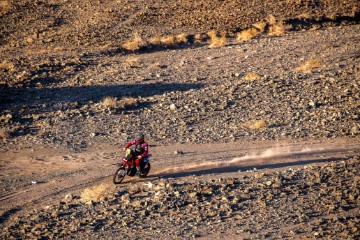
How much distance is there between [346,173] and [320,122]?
6174 mm

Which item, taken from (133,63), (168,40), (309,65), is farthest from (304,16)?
(133,63)

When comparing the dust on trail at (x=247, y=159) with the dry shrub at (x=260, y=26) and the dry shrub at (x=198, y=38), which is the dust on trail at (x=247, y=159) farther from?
the dry shrub at (x=260, y=26)

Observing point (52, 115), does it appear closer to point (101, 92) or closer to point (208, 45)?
point (101, 92)

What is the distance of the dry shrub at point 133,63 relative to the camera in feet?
96.9

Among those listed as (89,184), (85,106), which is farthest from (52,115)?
(89,184)

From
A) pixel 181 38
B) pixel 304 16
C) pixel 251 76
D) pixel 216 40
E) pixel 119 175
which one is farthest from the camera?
pixel 304 16

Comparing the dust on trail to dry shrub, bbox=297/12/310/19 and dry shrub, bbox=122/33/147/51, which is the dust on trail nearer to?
dry shrub, bbox=122/33/147/51

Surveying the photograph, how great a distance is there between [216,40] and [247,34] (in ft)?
10.3

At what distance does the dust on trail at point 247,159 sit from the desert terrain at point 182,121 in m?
Answer: 0.08

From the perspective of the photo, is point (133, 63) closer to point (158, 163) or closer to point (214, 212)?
point (158, 163)

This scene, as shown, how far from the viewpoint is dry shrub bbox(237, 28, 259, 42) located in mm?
35969

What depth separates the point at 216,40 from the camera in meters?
35.0

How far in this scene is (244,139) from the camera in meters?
18.9

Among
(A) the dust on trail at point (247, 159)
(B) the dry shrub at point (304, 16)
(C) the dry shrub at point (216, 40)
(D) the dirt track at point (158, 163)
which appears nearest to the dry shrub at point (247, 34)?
(C) the dry shrub at point (216, 40)
